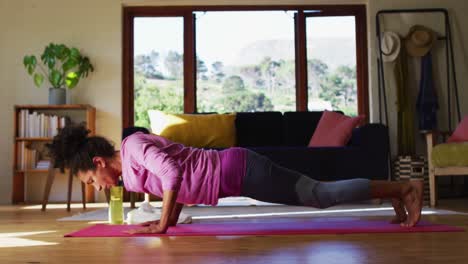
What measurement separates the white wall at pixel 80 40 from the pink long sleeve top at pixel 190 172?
3482mm

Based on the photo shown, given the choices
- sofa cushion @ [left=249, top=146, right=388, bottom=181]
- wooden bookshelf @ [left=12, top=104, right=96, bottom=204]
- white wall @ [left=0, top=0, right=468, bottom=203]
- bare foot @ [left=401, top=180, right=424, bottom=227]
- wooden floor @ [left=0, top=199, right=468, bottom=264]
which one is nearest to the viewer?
wooden floor @ [left=0, top=199, right=468, bottom=264]

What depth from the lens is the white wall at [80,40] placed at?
577cm

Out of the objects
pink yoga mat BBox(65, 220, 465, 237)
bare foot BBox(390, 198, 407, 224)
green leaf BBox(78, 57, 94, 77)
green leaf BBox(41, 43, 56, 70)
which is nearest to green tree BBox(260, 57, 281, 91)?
green leaf BBox(78, 57, 94, 77)

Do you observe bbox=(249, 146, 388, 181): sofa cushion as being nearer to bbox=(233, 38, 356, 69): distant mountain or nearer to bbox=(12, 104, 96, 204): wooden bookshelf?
bbox=(233, 38, 356, 69): distant mountain

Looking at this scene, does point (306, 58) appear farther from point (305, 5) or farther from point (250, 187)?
point (250, 187)

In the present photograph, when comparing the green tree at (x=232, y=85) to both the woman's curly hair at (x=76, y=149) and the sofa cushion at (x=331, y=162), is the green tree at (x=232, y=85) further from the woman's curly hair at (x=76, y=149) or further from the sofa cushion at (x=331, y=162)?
the woman's curly hair at (x=76, y=149)

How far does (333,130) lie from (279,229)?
220cm

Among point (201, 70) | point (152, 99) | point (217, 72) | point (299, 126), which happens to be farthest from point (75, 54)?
point (299, 126)

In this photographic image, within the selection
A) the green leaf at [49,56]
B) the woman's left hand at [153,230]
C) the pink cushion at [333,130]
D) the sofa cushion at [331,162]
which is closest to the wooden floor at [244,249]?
the woman's left hand at [153,230]

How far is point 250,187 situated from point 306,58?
384cm

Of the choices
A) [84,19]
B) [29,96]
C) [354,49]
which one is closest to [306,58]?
[354,49]

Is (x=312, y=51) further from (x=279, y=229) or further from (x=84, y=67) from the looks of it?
(x=279, y=229)

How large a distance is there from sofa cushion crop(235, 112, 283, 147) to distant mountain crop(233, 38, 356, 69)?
109 centimetres

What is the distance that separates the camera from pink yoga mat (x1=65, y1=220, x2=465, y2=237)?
2438mm
